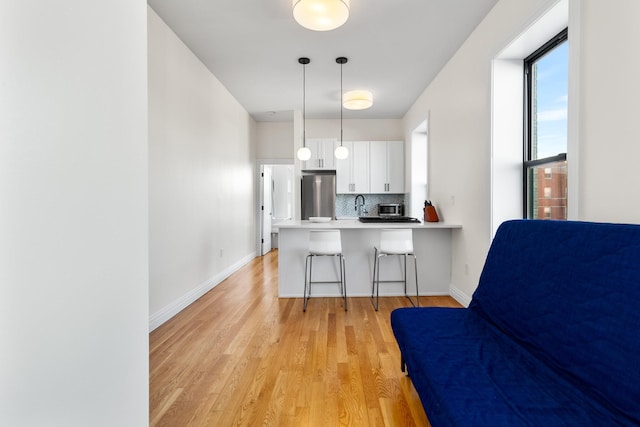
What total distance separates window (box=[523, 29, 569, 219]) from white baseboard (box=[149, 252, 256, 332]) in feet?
11.1

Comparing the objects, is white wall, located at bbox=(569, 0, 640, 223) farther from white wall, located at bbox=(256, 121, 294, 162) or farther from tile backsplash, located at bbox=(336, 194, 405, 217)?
white wall, located at bbox=(256, 121, 294, 162)

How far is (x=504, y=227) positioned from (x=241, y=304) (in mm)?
2753

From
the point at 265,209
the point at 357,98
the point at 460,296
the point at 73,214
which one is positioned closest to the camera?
the point at 73,214

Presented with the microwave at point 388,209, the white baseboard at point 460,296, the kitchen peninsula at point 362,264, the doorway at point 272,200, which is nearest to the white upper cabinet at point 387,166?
the microwave at point 388,209

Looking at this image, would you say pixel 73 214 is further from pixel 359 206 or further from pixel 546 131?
pixel 359 206

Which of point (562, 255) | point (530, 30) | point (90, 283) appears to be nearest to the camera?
point (90, 283)

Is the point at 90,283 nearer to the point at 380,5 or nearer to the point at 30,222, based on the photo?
the point at 30,222

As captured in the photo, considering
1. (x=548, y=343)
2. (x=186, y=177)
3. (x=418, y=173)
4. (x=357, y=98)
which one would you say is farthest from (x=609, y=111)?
(x=418, y=173)

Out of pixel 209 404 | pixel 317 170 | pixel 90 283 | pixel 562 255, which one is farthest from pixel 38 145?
pixel 317 170

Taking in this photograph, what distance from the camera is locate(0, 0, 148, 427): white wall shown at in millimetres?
709

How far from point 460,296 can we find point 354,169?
133 inches

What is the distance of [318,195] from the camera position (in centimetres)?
623

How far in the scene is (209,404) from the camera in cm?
181

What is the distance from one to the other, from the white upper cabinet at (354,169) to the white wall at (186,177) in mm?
2030
